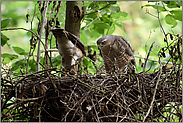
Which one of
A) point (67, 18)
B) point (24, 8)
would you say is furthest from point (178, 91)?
point (24, 8)

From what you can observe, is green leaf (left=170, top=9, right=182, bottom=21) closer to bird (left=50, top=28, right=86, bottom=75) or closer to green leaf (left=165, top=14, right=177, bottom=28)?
green leaf (left=165, top=14, right=177, bottom=28)

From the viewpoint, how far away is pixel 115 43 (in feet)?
8.44

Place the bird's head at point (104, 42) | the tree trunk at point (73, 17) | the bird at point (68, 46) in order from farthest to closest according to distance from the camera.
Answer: the bird's head at point (104, 42)
the tree trunk at point (73, 17)
the bird at point (68, 46)

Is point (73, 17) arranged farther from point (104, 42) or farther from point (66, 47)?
point (104, 42)

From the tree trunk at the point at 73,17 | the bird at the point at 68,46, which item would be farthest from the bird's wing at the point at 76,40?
the tree trunk at the point at 73,17

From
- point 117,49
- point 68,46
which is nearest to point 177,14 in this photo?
point 117,49

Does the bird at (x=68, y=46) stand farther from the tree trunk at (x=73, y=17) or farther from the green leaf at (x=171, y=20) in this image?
the green leaf at (x=171, y=20)

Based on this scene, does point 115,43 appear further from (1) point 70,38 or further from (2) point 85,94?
(2) point 85,94

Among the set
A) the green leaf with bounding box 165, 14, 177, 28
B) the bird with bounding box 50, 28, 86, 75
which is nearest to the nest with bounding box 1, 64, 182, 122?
the bird with bounding box 50, 28, 86, 75

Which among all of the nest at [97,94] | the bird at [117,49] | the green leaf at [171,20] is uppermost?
the green leaf at [171,20]

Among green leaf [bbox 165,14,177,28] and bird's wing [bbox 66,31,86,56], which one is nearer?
green leaf [bbox 165,14,177,28]

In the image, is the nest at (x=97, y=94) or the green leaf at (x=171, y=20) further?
the green leaf at (x=171, y=20)

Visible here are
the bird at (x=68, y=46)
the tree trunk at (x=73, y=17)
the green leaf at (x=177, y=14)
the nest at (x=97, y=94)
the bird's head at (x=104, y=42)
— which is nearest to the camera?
the nest at (x=97, y=94)

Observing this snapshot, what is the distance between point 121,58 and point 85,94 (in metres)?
1.31
